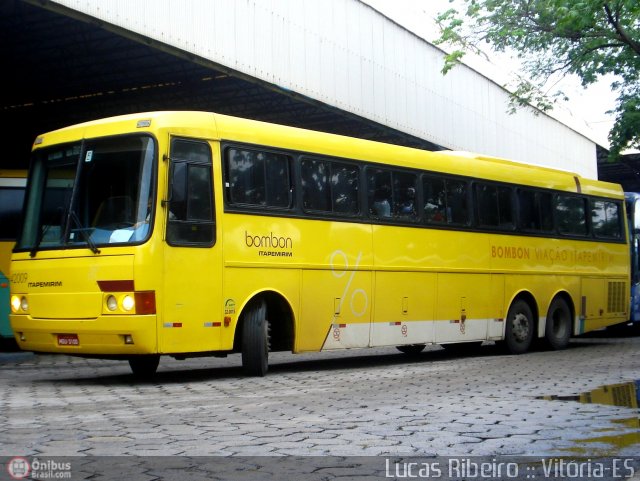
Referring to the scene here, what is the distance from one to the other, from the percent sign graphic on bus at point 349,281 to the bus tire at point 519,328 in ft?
14.1

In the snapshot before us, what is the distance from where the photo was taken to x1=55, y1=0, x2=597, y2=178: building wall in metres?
19.6

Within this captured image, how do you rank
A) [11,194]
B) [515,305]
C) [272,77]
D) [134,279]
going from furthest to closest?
[272,77] < [11,194] < [515,305] < [134,279]

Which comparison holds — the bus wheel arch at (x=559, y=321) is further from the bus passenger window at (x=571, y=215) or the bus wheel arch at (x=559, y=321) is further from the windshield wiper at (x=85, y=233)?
the windshield wiper at (x=85, y=233)

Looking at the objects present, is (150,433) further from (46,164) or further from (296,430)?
(46,164)

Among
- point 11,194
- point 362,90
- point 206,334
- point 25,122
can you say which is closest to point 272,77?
point 362,90

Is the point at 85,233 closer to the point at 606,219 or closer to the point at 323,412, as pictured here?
the point at 323,412

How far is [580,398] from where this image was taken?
938 centimetres

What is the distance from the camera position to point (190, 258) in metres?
11.6

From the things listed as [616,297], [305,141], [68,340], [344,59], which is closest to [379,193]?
[305,141]

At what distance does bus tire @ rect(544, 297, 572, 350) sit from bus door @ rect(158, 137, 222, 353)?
29.2 ft

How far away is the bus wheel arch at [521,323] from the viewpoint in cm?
1752

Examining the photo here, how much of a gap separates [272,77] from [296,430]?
635 inches

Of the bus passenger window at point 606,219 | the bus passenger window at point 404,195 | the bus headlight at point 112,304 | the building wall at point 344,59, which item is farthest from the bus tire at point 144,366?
the bus passenger window at point 606,219

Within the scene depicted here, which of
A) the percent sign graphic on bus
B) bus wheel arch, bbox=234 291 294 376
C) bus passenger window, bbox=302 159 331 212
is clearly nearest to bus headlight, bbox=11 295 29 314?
bus wheel arch, bbox=234 291 294 376
